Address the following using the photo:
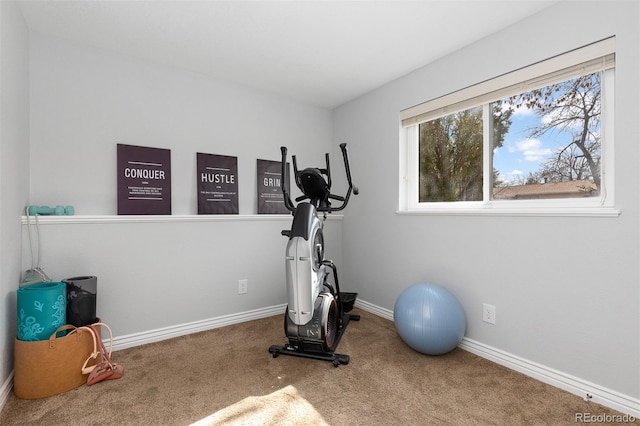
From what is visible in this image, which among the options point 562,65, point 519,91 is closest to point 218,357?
point 519,91

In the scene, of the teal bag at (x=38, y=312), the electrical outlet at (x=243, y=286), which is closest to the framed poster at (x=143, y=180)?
the teal bag at (x=38, y=312)

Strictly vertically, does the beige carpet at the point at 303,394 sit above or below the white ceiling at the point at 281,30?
below

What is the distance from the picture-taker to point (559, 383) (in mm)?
1772

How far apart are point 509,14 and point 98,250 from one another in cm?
321

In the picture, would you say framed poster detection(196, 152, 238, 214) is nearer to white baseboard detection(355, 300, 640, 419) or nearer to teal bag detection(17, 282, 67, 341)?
teal bag detection(17, 282, 67, 341)

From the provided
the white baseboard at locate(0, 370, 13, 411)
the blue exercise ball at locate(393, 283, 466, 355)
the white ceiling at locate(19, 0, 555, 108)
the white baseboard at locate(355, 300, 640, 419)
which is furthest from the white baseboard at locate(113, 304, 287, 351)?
the white ceiling at locate(19, 0, 555, 108)

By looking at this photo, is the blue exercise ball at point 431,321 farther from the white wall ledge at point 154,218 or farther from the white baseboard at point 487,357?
the white wall ledge at point 154,218

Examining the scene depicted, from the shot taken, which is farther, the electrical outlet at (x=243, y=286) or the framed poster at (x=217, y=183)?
the electrical outlet at (x=243, y=286)

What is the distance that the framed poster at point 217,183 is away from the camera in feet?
8.87

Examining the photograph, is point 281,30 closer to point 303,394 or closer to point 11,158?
point 11,158

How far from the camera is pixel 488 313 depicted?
7.04 ft

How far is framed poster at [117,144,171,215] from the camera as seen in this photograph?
235 cm

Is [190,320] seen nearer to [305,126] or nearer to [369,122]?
[305,126]

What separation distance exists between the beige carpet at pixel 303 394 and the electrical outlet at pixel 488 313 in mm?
276
